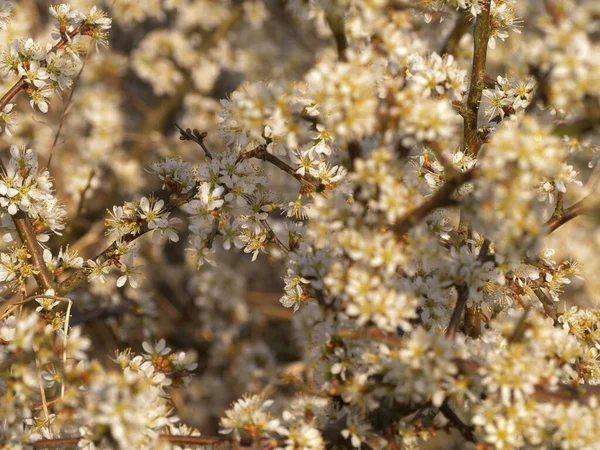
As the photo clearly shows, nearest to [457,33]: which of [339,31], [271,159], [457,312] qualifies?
[271,159]

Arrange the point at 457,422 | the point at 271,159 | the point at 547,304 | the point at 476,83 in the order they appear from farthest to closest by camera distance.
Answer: the point at 476,83 < the point at 547,304 < the point at 271,159 < the point at 457,422

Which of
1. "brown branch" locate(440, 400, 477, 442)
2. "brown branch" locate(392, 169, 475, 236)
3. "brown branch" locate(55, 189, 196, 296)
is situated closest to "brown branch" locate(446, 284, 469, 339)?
"brown branch" locate(440, 400, 477, 442)

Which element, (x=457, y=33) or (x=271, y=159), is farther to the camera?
(x=457, y=33)

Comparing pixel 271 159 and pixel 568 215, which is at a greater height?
pixel 271 159

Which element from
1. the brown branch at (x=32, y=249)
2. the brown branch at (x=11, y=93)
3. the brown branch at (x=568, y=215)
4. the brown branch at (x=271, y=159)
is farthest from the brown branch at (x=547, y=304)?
the brown branch at (x=11, y=93)

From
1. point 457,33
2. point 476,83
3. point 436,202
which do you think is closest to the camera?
point 436,202

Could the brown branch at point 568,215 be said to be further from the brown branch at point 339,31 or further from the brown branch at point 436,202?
the brown branch at point 339,31

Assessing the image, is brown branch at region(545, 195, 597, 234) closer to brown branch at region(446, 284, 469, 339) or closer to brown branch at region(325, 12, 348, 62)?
brown branch at region(446, 284, 469, 339)

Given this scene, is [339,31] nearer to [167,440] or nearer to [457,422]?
[457,422]

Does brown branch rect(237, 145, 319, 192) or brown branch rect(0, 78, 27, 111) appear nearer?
brown branch rect(237, 145, 319, 192)
